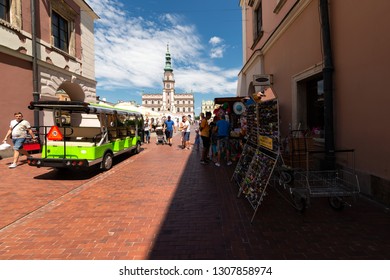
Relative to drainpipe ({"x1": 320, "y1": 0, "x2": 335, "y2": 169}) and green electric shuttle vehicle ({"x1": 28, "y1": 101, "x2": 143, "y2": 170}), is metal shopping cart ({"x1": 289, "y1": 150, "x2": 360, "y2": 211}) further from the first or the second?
green electric shuttle vehicle ({"x1": 28, "y1": 101, "x2": 143, "y2": 170})

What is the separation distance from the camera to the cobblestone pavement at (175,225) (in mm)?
2727

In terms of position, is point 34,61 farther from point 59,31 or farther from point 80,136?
point 80,136

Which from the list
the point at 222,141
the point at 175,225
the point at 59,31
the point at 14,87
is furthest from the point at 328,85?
the point at 59,31

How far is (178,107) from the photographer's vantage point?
127 m

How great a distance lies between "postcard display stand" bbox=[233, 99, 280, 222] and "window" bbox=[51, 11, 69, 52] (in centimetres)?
→ 1275

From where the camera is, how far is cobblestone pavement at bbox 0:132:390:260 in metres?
2.73

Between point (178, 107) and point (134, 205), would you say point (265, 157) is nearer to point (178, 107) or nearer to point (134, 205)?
point (134, 205)

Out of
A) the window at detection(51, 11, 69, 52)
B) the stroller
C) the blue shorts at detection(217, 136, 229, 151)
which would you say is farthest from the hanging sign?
the window at detection(51, 11, 69, 52)

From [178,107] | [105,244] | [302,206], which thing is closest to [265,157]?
[302,206]

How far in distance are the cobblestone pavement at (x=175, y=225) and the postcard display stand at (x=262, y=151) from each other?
1.11 ft

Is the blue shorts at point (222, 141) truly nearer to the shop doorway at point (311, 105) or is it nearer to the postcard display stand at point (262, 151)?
the shop doorway at point (311, 105)

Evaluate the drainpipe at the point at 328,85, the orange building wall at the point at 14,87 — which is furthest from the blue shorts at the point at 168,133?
the drainpipe at the point at 328,85

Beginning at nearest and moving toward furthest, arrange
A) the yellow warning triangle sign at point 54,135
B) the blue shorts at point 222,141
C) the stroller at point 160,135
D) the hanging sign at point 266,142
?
the hanging sign at point 266,142
the yellow warning triangle sign at point 54,135
the blue shorts at point 222,141
the stroller at point 160,135
